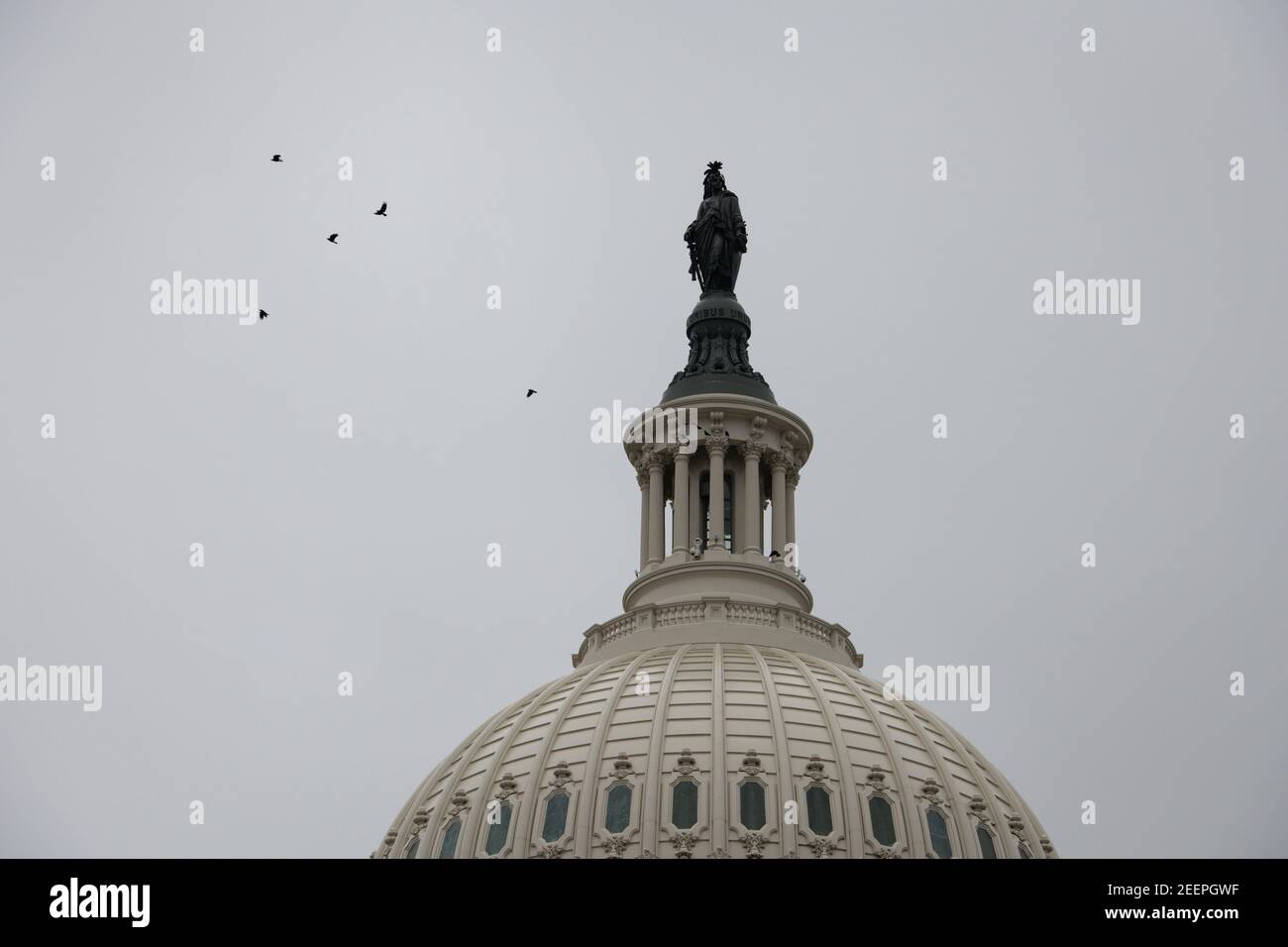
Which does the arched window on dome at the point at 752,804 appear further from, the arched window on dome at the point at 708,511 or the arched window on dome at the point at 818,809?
the arched window on dome at the point at 708,511

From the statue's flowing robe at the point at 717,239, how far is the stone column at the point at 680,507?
1249 cm

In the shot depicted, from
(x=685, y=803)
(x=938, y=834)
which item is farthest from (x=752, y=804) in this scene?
Result: (x=938, y=834)

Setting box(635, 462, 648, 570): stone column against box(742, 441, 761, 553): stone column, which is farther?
box(635, 462, 648, 570): stone column

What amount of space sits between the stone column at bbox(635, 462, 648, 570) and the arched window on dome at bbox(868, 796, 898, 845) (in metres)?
22.5

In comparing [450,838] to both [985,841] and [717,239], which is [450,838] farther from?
[717,239]

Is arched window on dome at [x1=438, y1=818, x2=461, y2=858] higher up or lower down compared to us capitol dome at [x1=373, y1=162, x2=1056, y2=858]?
lower down

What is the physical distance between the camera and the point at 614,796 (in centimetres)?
8325

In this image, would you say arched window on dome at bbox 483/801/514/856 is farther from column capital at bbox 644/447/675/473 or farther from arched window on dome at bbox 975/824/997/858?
column capital at bbox 644/447/675/473

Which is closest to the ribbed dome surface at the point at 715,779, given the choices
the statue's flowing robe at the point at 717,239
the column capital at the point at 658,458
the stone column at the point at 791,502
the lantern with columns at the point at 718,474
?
the lantern with columns at the point at 718,474

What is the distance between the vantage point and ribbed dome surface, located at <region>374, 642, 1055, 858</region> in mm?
81688

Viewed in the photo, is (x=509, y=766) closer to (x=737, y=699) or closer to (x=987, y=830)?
(x=737, y=699)

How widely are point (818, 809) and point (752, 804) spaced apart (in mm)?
2325

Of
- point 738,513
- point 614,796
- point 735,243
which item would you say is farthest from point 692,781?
point 735,243

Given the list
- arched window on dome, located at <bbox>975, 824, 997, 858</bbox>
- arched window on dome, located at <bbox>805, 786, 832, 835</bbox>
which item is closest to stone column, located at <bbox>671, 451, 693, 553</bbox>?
arched window on dome, located at <bbox>805, 786, 832, 835</bbox>
